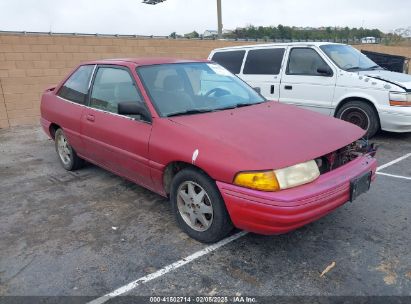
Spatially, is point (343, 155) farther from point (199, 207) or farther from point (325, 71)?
point (325, 71)

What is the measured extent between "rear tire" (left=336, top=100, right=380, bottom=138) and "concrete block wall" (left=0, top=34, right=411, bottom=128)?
6463 mm

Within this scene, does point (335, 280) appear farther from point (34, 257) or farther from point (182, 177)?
point (34, 257)

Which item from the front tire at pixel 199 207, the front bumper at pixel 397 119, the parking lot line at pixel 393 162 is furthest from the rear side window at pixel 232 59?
the front tire at pixel 199 207

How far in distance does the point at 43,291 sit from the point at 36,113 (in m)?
7.71

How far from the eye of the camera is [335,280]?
9.19 feet

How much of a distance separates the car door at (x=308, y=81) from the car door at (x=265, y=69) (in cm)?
17

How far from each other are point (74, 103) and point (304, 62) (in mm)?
4402

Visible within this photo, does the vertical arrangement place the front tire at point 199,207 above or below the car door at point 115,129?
below

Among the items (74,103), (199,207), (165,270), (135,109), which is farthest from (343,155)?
(74,103)

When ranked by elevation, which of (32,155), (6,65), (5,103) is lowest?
(32,155)

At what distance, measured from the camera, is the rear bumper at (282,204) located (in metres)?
2.74

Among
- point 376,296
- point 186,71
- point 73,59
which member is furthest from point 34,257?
point 73,59

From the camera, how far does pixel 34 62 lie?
30.5 ft

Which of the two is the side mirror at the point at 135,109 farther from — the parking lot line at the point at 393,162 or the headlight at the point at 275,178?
the parking lot line at the point at 393,162
